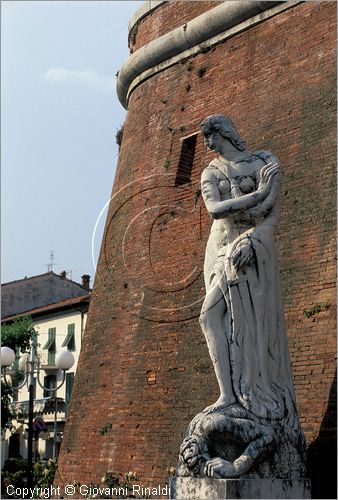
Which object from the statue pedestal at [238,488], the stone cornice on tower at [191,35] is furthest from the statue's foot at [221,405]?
the stone cornice on tower at [191,35]

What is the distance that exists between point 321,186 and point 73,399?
5962mm

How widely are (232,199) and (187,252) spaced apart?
4576 millimetres

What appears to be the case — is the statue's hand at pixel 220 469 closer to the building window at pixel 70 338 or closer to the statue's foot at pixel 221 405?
the statue's foot at pixel 221 405

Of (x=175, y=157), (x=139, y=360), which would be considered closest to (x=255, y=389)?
(x=139, y=360)

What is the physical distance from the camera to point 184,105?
1455cm

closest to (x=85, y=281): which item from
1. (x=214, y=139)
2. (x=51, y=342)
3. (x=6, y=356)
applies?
(x=51, y=342)

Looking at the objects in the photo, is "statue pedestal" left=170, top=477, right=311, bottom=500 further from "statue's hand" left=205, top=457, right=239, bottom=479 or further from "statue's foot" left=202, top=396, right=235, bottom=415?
"statue's foot" left=202, top=396, right=235, bottom=415

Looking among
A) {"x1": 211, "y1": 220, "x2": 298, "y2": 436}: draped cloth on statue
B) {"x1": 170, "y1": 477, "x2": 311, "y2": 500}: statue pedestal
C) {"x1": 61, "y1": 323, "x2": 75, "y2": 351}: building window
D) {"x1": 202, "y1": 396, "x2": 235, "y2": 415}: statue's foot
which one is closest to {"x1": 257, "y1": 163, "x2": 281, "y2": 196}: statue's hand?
{"x1": 211, "y1": 220, "x2": 298, "y2": 436}: draped cloth on statue

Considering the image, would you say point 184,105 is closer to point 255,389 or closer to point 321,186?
point 321,186

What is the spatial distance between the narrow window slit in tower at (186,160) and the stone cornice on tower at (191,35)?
135cm

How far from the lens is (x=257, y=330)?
864cm

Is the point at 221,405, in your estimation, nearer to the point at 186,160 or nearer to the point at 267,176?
the point at 267,176

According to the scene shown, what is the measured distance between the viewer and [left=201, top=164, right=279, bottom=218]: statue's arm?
28.7ft

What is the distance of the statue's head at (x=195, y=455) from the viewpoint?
26.6 feet
